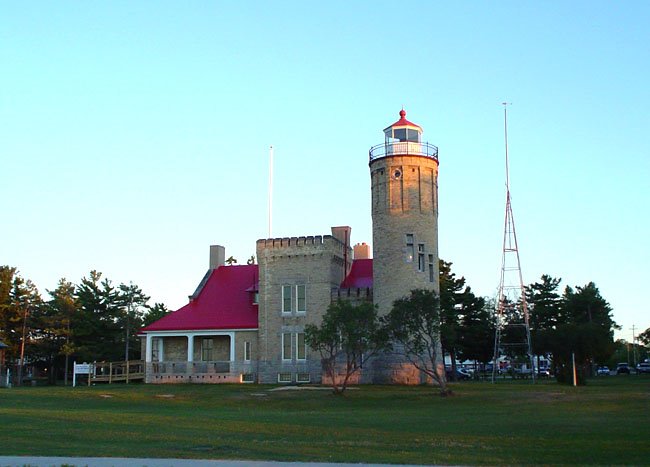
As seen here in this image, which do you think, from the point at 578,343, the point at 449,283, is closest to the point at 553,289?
the point at 449,283

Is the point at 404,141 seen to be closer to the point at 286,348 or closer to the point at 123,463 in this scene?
the point at 286,348

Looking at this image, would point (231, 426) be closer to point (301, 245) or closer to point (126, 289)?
point (301, 245)

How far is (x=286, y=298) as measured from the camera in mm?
53969

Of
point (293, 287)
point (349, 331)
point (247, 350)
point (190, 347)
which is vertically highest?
point (293, 287)

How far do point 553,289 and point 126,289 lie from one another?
43.2 m

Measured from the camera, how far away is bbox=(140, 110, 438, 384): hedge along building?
50062mm

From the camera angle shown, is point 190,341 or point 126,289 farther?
point 126,289

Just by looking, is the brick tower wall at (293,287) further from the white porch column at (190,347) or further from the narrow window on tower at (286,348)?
the white porch column at (190,347)

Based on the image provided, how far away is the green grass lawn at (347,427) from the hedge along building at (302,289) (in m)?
12.4

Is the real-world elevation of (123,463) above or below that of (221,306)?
below

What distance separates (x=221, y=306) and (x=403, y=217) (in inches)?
642

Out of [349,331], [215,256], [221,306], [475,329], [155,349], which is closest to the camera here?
[349,331]

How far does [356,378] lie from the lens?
168 feet

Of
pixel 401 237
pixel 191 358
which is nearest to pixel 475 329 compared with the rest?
pixel 401 237
